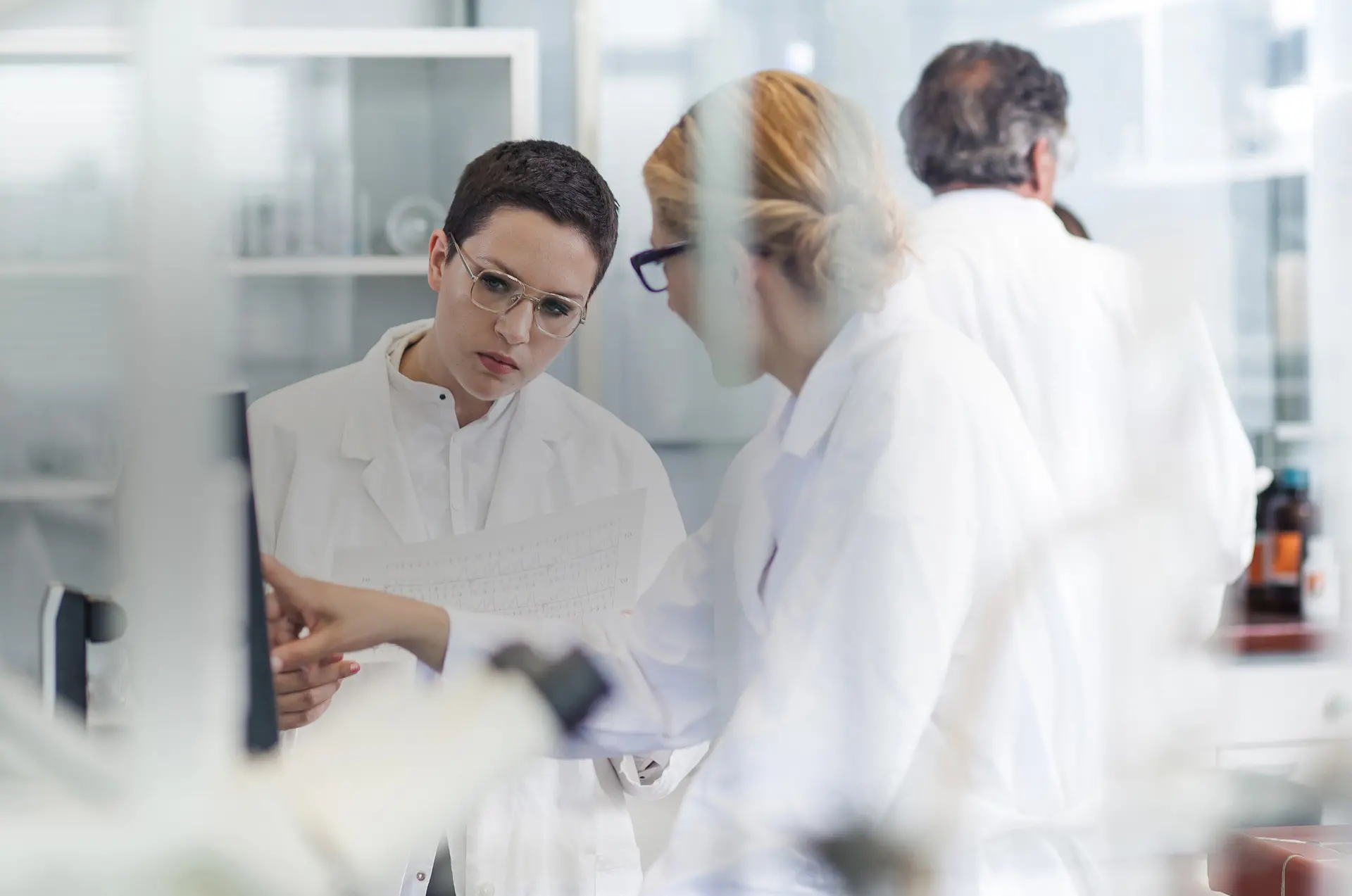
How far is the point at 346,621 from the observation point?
0.48 metres

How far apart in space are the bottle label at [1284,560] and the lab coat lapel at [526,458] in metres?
0.37

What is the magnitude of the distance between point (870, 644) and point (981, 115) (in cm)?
27

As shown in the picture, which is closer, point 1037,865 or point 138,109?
point 138,109

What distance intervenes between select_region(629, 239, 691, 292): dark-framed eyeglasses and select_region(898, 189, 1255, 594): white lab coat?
0.11 meters

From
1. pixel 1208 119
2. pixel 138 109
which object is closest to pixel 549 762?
pixel 138 109

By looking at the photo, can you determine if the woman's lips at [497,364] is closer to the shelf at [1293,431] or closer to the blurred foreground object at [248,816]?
the blurred foreground object at [248,816]

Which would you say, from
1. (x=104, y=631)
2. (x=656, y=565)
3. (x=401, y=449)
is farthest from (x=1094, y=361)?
(x=104, y=631)

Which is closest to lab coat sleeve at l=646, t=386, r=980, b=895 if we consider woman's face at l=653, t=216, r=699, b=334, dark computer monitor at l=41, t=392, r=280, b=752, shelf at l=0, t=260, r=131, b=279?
woman's face at l=653, t=216, r=699, b=334

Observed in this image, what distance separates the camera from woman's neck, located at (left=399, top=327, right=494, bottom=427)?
50cm

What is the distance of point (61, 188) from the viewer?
1.44 ft

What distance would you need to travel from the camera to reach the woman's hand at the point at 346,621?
457 mm

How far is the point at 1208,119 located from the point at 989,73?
0.13 metres

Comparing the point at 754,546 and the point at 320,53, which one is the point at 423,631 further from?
the point at 320,53

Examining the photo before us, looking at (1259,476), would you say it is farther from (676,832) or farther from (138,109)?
(138,109)
